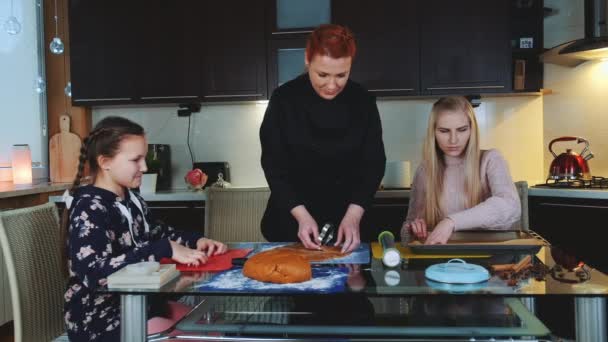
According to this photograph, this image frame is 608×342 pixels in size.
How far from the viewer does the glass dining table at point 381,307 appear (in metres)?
0.94

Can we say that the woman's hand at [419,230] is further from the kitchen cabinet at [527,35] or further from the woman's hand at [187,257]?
the kitchen cabinet at [527,35]

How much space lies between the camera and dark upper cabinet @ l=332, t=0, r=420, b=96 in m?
3.28

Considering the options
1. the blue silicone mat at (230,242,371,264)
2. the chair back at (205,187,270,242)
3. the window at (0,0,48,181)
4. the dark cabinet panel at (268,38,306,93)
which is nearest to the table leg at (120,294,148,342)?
the blue silicone mat at (230,242,371,264)

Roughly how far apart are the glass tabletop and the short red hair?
63cm

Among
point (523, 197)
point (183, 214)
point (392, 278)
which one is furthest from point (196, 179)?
point (392, 278)

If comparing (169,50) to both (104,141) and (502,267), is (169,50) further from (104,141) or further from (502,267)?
(502,267)

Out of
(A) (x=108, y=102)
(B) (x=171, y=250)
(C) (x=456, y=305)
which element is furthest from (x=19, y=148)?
(C) (x=456, y=305)

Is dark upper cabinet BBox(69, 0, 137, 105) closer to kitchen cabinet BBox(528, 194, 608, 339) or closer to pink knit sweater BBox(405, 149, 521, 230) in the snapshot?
pink knit sweater BBox(405, 149, 521, 230)

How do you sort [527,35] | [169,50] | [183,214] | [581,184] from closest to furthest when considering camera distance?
[581,184] < [183,214] < [527,35] < [169,50]

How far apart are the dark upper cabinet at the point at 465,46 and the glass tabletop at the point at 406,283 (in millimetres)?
2218

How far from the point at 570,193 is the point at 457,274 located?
2.04 meters

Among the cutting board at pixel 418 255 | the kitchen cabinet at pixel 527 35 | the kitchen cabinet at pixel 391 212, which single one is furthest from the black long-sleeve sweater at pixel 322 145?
the kitchen cabinet at pixel 527 35

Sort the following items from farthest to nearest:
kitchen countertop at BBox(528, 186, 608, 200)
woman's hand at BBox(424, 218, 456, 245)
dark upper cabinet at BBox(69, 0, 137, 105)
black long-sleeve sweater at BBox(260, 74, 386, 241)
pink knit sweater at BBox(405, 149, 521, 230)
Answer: dark upper cabinet at BBox(69, 0, 137, 105), kitchen countertop at BBox(528, 186, 608, 200), black long-sleeve sweater at BBox(260, 74, 386, 241), pink knit sweater at BBox(405, 149, 521, 230), woman's hand at BBox(424, 218, 456, 245)

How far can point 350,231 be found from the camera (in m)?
1.48
